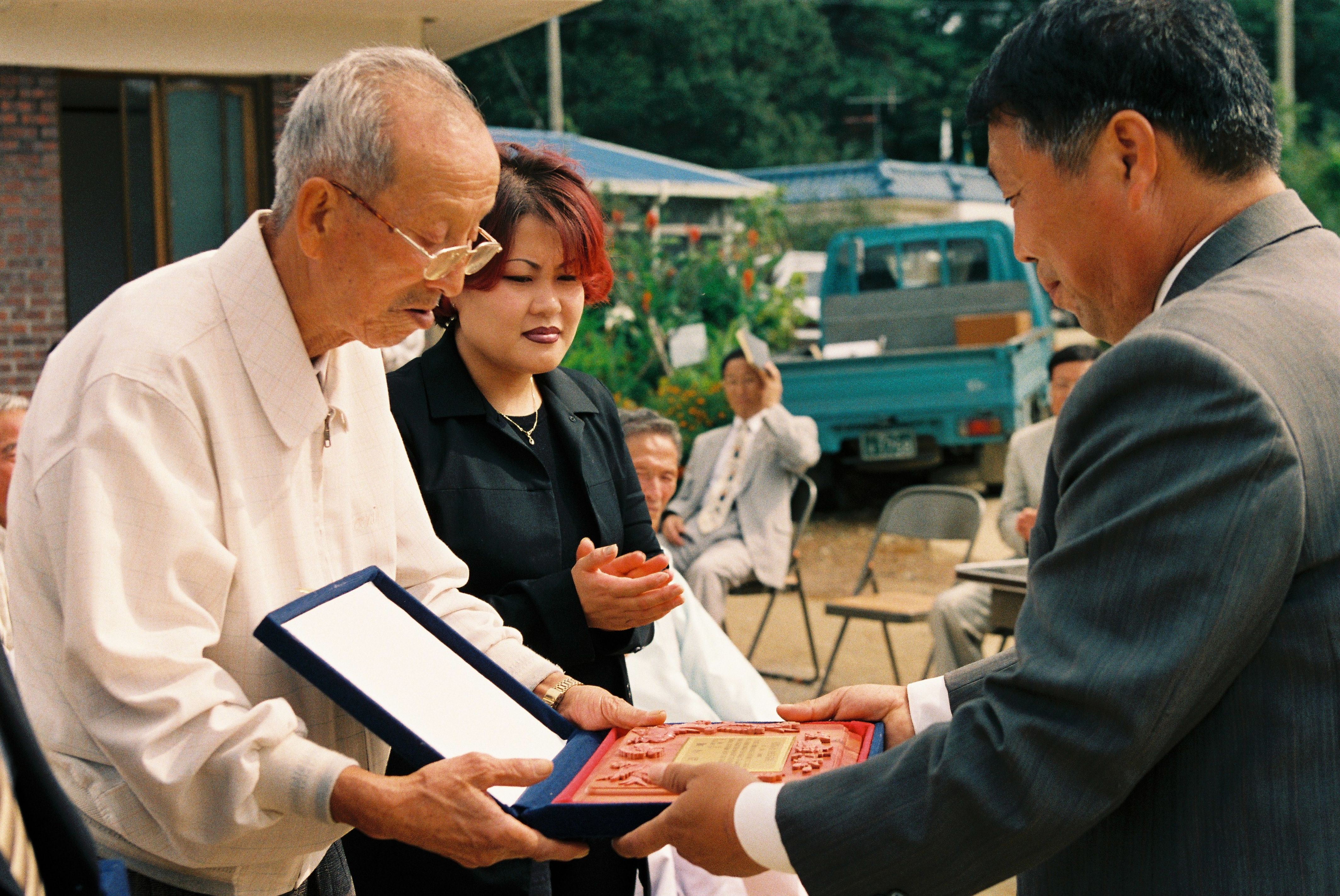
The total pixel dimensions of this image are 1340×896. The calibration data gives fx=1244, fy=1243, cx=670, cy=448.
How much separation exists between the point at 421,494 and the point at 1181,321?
Answer: 4.83ft

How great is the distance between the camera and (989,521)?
11.7 meters

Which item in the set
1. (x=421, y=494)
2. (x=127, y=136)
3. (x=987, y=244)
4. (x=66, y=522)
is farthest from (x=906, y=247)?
(x=66, y=522)

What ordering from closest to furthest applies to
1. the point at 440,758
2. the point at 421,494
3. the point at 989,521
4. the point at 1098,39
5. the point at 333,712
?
the point at 1098,39, the point at 440,758, the point at 333,712, the point at 421,494, the point at 989,521

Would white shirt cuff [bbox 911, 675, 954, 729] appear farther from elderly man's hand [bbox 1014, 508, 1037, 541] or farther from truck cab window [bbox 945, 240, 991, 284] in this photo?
truck cab window [bbox 945, 240, 991, 284]

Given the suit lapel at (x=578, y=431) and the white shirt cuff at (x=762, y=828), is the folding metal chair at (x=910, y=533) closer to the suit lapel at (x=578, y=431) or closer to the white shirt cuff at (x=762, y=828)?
the suit lapel at (x=578, y=431)

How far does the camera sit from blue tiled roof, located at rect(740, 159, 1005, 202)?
93.0 ft

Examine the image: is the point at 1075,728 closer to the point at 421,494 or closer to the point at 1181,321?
the point at 1181,321

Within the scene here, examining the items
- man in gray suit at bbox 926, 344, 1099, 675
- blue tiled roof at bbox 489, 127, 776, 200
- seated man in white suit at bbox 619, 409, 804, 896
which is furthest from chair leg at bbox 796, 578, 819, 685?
blue tiled roof at bbox 489, 127, 776, 200

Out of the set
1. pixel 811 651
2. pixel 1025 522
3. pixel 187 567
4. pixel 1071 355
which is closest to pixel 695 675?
pixel 1025 522

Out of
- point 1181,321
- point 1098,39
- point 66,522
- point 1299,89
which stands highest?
point 1299,89

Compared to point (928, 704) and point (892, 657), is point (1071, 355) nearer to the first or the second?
point (892, 657)

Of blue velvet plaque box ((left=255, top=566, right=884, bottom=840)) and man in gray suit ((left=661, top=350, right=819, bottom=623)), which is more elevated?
blue velvet plaque box ((left=255, top=566, right=884, bottom=840))

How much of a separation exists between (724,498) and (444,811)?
224 inches

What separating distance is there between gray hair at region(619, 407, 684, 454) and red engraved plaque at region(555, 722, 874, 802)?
3.41 meters
